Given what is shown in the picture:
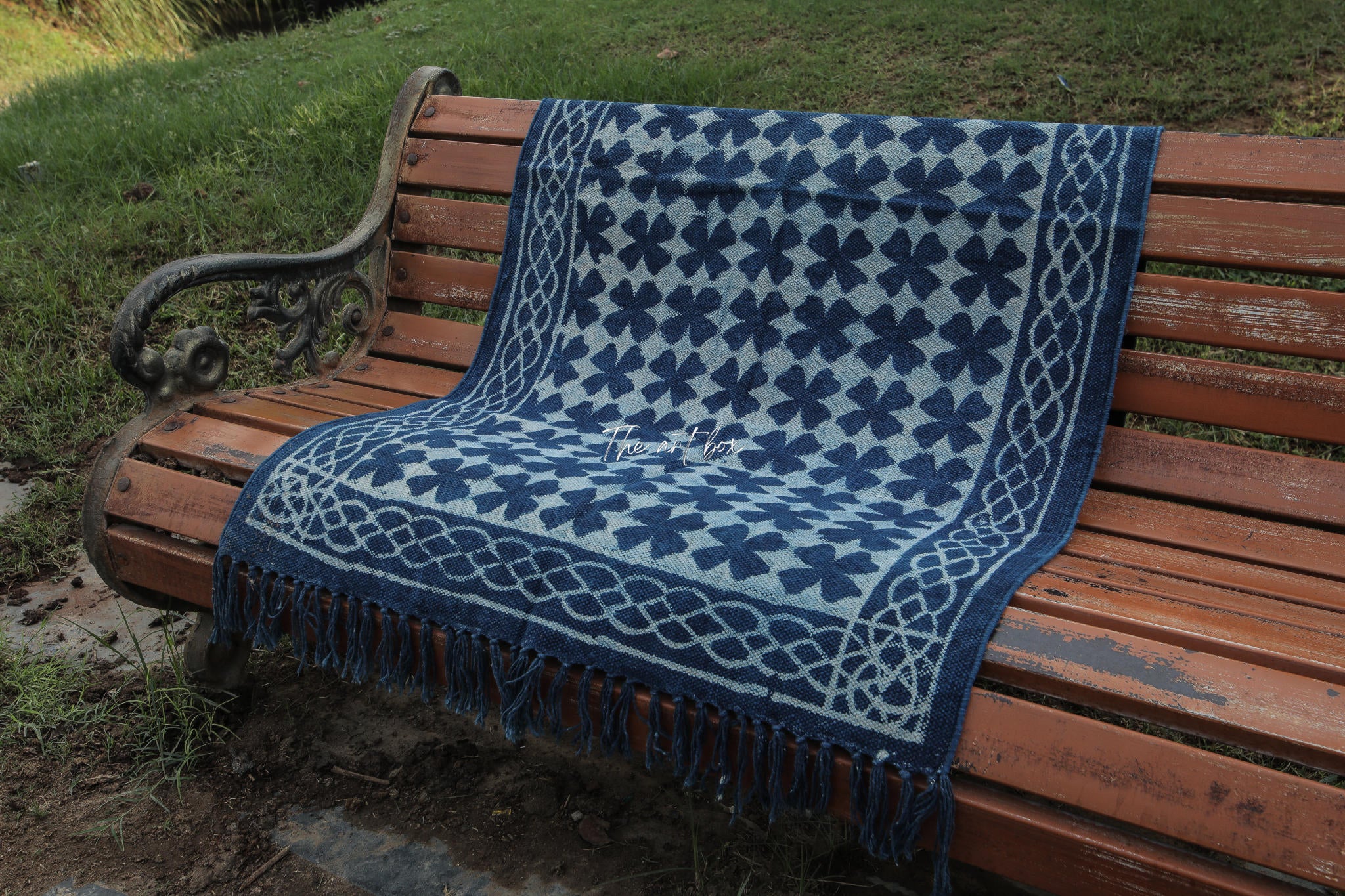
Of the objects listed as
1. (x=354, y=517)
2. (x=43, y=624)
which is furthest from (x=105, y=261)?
(x=354, y=517)

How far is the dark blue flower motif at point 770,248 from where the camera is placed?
2396mm

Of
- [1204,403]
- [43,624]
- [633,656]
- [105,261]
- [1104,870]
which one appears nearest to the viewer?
[1104,870]

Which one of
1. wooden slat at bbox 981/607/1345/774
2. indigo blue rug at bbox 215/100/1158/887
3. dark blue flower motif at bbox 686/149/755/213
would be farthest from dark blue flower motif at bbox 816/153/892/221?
wooden slat at bbox 981/607/1345/774

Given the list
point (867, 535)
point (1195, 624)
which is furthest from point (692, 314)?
point (1195, 624)

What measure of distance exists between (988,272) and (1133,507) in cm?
56

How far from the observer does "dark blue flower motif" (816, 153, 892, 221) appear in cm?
231

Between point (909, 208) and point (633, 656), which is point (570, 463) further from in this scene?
point (909, 208)

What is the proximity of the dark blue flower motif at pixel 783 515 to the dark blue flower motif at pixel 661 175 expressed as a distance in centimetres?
95

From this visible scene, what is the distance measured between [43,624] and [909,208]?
2447 millimetres

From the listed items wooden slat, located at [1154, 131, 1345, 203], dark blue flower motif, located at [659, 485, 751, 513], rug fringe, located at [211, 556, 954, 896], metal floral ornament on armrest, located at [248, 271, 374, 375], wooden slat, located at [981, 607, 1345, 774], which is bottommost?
rug fringe, located at [211, 556, 954, 896]

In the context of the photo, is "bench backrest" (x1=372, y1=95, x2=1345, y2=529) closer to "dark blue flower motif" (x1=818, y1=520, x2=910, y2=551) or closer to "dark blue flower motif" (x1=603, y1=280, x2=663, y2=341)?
"dark blue flower motif" (x1=818, y1=520, x2=910, y2=551)

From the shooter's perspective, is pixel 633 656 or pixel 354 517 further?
pixel 354 517

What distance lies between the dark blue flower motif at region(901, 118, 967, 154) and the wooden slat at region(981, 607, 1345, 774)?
3.84 feet

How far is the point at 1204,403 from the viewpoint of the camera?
205 centimetres
